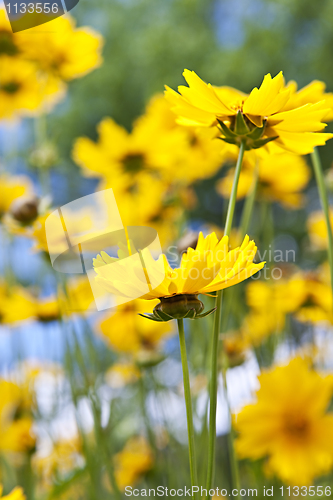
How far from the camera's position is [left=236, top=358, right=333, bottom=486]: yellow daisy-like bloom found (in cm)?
45

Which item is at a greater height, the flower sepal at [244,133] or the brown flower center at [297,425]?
the flower sepal at [244,133]

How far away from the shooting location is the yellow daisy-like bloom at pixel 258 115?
0.23m

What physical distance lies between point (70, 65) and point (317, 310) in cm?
46

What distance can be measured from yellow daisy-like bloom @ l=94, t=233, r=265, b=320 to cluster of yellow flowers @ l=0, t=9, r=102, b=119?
1.36 ft

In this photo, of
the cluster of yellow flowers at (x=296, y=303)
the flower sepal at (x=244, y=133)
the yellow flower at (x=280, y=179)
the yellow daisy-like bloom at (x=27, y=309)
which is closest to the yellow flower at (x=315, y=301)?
the cluster of yellow flowers at (x=296, y=303)

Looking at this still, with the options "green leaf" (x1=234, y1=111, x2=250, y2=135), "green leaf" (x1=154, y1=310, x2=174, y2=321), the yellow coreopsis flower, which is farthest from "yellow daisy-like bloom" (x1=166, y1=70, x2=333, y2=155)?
the yellow coreopsis flower

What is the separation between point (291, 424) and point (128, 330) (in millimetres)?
281

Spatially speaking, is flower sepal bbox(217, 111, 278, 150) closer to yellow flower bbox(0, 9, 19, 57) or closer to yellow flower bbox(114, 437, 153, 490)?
yellow flower bbox(0, 9, 19, 57)

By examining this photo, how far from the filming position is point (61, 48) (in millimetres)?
591

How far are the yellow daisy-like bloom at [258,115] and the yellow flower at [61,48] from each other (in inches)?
14.6

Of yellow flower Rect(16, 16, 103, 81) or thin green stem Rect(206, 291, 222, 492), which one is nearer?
thin green stem Rect(206, 291, 222, 492)

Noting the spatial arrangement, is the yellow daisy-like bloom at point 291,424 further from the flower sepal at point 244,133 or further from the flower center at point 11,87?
the flower center at point 11,87

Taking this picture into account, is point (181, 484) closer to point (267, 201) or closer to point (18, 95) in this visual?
point (267, 201)

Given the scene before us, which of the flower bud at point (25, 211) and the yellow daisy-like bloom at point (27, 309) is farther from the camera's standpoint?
the yellow daisy-like bloom at point (27, 309)
